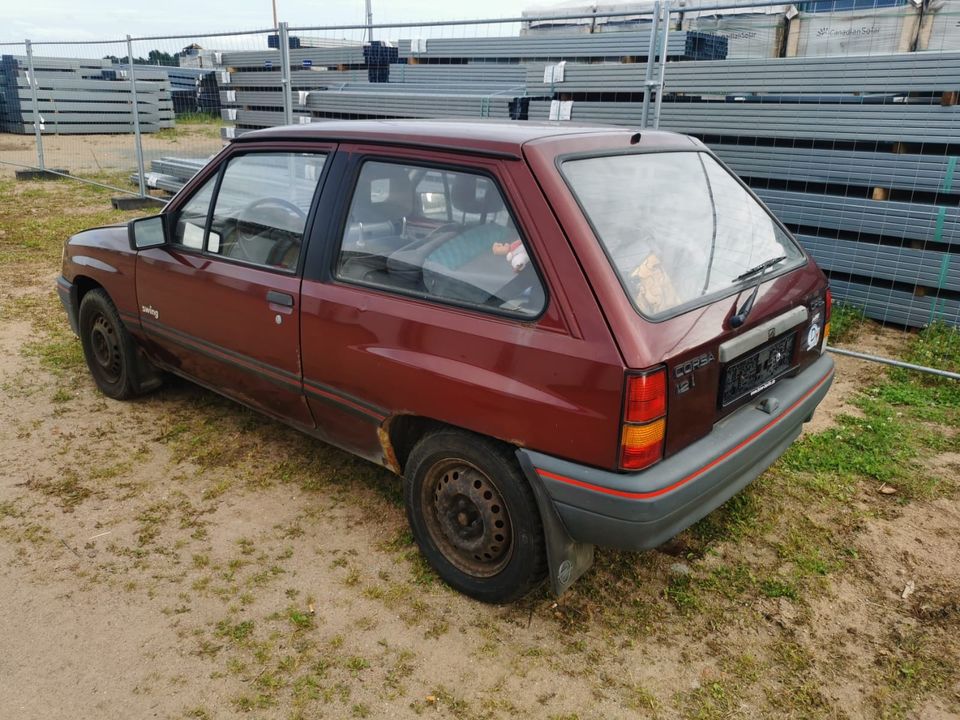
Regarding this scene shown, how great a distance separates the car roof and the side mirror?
0.90 m

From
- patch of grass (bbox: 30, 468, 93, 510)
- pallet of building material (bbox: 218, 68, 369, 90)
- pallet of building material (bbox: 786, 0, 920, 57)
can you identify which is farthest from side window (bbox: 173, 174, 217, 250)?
pallet of building material (bbox: 218, 68, 369, 90)

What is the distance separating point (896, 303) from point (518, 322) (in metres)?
4.59

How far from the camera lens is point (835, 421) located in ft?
14.5

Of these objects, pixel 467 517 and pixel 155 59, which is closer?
pixel 467 517

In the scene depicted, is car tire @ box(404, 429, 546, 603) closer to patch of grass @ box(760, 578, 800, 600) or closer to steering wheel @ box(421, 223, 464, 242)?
steering wheel @ box(421, 223, 464, 242)

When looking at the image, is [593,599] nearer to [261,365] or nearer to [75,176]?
[261,365]

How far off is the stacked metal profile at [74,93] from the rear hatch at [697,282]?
1976 cm

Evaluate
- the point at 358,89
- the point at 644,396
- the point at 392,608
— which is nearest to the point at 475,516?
the point at 392,608

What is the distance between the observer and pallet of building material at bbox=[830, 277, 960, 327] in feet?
18.5

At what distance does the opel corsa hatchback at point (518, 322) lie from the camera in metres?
2.41

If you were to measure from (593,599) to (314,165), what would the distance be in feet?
7.04

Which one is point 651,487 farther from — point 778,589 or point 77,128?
point 77,128

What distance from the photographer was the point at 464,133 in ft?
9.31

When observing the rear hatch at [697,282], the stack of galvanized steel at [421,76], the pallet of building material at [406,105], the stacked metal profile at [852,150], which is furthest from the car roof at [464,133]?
the stack of galvanized steel at [421,76]
